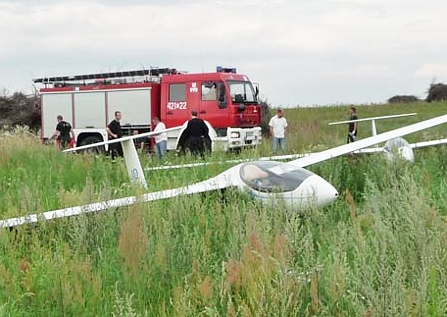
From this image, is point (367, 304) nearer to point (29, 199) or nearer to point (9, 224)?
point (9, 224)

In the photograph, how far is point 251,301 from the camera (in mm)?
4000


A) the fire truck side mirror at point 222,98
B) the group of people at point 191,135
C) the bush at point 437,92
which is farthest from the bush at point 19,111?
the bush at point 437,92

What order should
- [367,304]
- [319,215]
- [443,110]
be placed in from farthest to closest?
[443,110], [319,215], [367,304]

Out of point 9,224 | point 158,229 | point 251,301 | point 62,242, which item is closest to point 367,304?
point 251,301

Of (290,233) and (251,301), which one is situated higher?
(290,233)

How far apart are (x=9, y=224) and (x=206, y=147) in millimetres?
9498

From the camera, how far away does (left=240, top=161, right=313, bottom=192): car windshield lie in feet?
23.4

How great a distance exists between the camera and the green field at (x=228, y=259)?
404 cm

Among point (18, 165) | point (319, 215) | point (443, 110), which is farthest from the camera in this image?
point (443, 110)

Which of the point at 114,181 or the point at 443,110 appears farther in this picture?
the point at 443,110

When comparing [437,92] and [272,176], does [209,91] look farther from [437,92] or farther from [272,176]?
[437,92]

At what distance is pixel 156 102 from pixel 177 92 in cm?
94

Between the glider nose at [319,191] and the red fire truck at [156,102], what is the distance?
1159cm

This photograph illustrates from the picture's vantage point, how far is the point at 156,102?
2206 centimetres
